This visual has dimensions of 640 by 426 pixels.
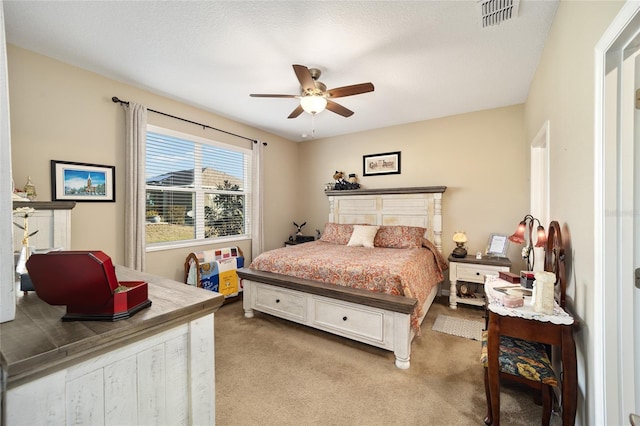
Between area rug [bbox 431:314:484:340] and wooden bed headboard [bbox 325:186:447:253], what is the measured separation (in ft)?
3.55

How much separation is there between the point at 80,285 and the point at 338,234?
361 cm

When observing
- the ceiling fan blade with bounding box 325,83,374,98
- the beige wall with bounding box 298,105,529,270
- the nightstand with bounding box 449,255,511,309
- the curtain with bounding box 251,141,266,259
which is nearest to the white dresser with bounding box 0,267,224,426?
the ceiling fan blade with bounding box 325,83,374,98

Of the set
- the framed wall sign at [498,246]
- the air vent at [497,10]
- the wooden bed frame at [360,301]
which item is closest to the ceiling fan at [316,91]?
the air vent at [497,10]

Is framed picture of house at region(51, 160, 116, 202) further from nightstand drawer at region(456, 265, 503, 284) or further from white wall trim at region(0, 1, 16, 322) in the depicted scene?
nightstand drawer at region(456, 265, 503, 284)

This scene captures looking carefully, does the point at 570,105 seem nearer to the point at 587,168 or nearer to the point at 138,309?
the point at 587,168

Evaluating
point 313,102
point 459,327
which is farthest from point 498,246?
point 313,102

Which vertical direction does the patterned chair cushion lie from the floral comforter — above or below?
below

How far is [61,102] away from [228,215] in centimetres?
226

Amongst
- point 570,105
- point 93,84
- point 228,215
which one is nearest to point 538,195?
point 570,105

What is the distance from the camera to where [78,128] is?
268 centimetres

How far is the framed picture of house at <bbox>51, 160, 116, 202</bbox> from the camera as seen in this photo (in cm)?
254

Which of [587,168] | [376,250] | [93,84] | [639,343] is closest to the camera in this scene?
[639,343]

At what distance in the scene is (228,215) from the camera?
14.0ft

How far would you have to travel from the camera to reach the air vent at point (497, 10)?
181 cm
